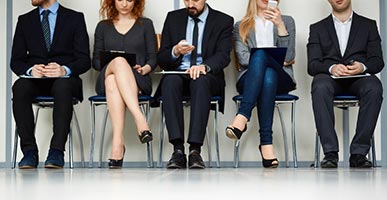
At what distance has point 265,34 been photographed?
455 centimetres

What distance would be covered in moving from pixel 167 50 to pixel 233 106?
2.78 ft

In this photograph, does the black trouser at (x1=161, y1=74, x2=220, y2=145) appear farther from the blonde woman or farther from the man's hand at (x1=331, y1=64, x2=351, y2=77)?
the man's hand at (x1=331, y1=64, x2=351, y2=77)

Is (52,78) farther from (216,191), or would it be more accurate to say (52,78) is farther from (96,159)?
(216,191)

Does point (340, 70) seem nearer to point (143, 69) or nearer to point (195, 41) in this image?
point (195, 41)

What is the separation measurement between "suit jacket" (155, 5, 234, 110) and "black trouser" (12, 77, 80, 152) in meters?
0.59

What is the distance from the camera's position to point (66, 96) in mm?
4109

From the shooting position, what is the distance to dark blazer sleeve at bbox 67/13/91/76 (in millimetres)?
4402

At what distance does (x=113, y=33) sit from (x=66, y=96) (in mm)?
727

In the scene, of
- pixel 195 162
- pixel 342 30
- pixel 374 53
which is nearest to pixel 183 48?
pixel 195 162

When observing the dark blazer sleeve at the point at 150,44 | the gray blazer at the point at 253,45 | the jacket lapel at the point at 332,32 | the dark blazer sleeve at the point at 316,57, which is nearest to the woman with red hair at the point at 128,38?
the dark blazer sleeve at the point at 150,44

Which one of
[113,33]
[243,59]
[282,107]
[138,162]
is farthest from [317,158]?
[113,33]

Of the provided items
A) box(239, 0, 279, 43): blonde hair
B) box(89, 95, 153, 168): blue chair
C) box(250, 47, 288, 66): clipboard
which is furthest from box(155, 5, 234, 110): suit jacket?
box(250, 47, 288, 66): clipboard

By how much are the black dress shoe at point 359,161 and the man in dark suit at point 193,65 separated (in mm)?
870

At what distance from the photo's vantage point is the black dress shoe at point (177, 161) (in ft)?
12.1
